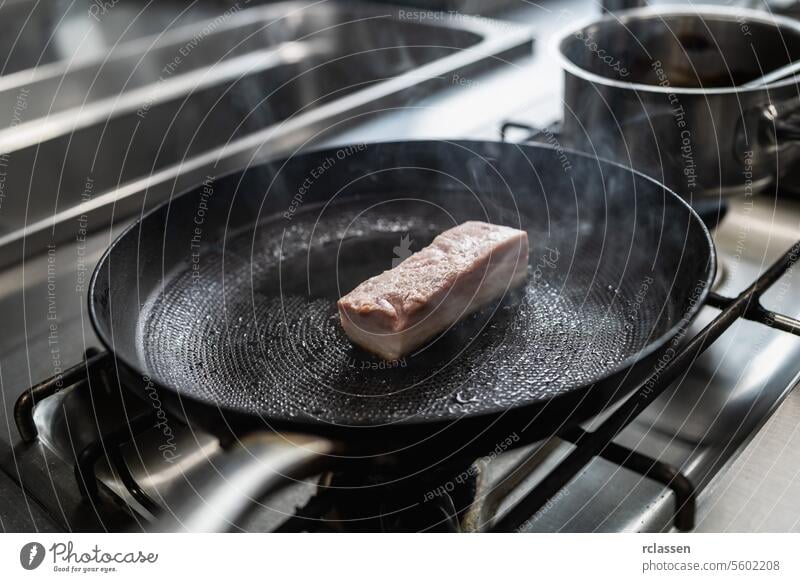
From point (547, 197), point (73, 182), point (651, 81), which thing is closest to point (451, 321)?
point (547, 197)

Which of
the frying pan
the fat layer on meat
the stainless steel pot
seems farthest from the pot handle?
the stainless steel pot

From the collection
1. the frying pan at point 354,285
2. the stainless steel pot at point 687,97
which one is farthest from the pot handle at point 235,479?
the stainless steel pot at point 687,97

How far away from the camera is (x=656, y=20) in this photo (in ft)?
3.09

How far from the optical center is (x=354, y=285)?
29.3 inches

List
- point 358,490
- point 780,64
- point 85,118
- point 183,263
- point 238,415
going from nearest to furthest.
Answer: point 238,415 < point 358,490 < point 183,263 < point 780,64 < point 85,118

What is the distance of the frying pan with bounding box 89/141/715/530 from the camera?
50 centimetres

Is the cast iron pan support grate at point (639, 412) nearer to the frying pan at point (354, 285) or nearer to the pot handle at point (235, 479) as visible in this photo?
the frying pan at point (354, 285)

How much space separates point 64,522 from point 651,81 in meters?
0.82

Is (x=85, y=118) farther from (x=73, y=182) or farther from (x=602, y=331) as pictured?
(x=602, y=331)

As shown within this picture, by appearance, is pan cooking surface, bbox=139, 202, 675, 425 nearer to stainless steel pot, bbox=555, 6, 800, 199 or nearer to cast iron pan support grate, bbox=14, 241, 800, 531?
cast iron pan support grate, bbox=14, 241, 800, 531

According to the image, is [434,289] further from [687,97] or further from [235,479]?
[687,97]

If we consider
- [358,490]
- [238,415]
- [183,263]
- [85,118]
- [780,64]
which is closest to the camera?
[238,415]

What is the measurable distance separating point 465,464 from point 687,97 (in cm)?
44
